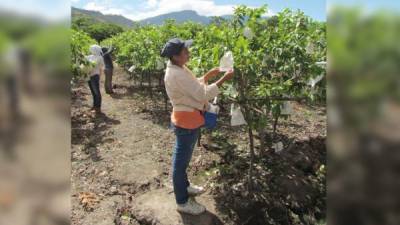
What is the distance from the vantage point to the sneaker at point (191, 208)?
3899mm

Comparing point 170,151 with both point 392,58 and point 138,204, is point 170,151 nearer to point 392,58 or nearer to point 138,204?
point 138,204

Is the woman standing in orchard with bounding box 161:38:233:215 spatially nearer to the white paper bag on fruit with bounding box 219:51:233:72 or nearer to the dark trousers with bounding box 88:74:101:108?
the white paper bag on fruit with bounding box 219:51:233:72

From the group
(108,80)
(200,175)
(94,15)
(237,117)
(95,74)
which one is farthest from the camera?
(94,15)

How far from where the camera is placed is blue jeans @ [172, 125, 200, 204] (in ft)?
11.6

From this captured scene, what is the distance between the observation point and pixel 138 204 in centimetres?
428

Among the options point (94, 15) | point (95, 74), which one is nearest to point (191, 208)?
point (95, 74)

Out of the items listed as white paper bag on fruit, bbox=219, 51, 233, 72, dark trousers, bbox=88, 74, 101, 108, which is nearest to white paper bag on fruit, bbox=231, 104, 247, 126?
white paper bag on fruit, bbox=219, 51, 233, 72

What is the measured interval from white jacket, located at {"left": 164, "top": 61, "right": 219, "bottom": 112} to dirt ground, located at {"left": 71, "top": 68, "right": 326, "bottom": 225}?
1.17 meters

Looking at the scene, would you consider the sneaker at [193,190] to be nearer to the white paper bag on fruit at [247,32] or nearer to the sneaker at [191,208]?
the sneaker at [191,208]

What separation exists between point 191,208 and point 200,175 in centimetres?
121

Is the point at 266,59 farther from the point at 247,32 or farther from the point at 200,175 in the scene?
the point at 200,175

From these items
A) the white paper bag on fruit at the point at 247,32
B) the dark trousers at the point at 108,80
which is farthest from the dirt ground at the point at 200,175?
the dark trousers at the point at 108,80

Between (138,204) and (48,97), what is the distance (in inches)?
144

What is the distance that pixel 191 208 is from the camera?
12.8 ft
